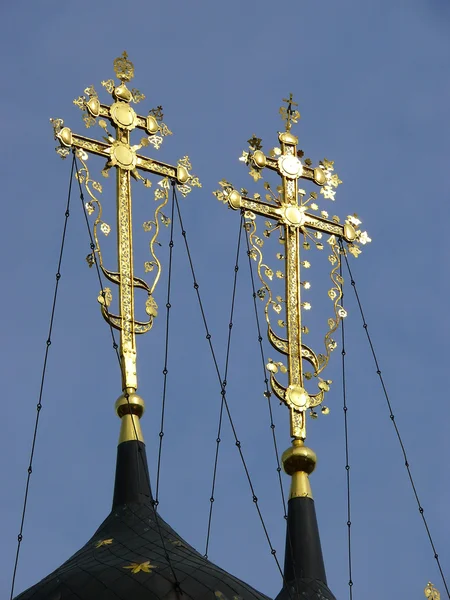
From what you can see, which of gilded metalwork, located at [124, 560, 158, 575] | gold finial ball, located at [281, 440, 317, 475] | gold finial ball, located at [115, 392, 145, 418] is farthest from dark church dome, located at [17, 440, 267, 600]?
gold finial ball, located at [281, 440, 317, 475]

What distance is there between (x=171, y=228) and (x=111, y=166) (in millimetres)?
857

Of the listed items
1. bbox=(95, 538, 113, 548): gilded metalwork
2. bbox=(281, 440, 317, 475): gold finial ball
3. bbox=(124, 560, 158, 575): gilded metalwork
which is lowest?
bbox=(124, 560, 158, 575): gilded metalwork

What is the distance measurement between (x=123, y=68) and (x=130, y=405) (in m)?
3.79

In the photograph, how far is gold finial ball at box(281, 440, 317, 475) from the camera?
19.1 meters

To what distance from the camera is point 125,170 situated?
19.7 meters

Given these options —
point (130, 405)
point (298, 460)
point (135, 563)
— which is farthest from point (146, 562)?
point (298, 460)

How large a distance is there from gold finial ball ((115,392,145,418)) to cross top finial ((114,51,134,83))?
11.6 feet

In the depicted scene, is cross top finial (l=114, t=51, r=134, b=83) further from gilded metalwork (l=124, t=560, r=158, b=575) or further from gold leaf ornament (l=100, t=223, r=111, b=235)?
gilded metalwork (l=124, t=560, r=158, b=575)

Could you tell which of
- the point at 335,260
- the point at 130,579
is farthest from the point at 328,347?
the point at 130,579

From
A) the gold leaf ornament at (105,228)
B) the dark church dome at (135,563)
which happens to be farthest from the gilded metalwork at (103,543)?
the gold leaf ornament at (105,228)

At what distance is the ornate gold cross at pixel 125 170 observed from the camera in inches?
748

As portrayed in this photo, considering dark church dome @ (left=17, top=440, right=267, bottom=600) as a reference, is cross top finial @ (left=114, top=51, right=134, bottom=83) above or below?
above

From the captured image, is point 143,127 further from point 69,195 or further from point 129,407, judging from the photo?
point 129,407

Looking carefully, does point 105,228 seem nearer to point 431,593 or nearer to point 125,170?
point 125,170
